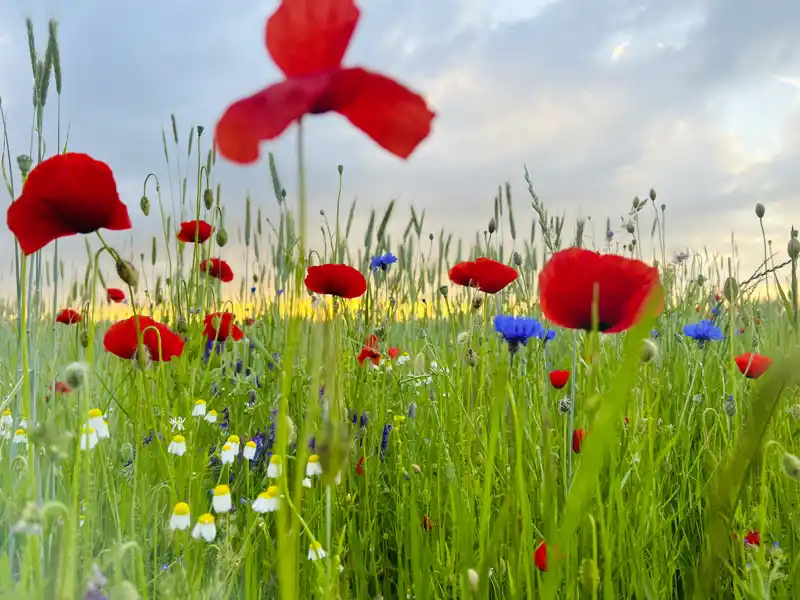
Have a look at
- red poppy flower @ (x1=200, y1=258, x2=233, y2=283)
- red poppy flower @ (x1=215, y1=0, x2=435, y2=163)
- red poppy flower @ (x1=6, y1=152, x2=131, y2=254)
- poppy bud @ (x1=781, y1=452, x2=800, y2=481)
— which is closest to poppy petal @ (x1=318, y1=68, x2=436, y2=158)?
red poppy flower @ (x1=215, y1=0, x2=435, y2=163)

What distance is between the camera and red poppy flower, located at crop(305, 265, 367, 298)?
175cm

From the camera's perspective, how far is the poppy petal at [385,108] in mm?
501

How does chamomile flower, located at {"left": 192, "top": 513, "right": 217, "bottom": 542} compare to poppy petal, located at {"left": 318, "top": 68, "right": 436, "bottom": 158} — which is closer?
poppy petal, located at {"left": 318, "top": 68, "right": 436, "bottom": 158}

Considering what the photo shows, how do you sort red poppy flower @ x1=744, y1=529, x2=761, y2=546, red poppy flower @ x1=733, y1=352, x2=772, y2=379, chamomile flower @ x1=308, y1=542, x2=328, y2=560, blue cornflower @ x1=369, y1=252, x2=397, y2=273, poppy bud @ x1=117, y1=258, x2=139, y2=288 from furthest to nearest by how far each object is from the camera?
blue cornflower @ x1=369, y1=252, x2=397, y2=273 → red poppy flower @ x1=733, y1=352, x2=772, y2=379 → red poppy flower @ x1=744, y1=529, x2=761, y2=546 → poppy bud @ x1=117, y1=258, x2=139, y2=288 → chamomile flower @ x1=308, y1=542, x2=328, y2=560

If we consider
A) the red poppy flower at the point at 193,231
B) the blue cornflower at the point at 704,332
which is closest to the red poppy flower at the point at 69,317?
the red poppy flower at the point at 193,231

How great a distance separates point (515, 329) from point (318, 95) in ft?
4.80

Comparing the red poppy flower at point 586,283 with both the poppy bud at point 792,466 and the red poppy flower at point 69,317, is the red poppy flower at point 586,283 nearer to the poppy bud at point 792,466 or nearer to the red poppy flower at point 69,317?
the poppy bud at point 792,466

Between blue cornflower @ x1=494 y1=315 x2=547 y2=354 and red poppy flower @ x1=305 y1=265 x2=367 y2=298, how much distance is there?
0.42 metres

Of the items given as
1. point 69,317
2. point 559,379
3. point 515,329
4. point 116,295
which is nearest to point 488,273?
point 515,329

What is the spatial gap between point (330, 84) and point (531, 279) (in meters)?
2.29

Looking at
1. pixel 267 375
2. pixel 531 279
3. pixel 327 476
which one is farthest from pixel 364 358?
pixel 327 476

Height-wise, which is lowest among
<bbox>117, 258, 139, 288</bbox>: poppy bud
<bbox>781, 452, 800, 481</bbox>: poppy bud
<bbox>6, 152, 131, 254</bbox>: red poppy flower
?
<bbox>781, 452, 800, 481</bbox>: poppy bud

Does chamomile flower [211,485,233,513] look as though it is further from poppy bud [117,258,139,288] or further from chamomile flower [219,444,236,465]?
poppy bud [117,258,139,288]

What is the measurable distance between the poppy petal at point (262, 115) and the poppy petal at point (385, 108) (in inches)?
0.8
